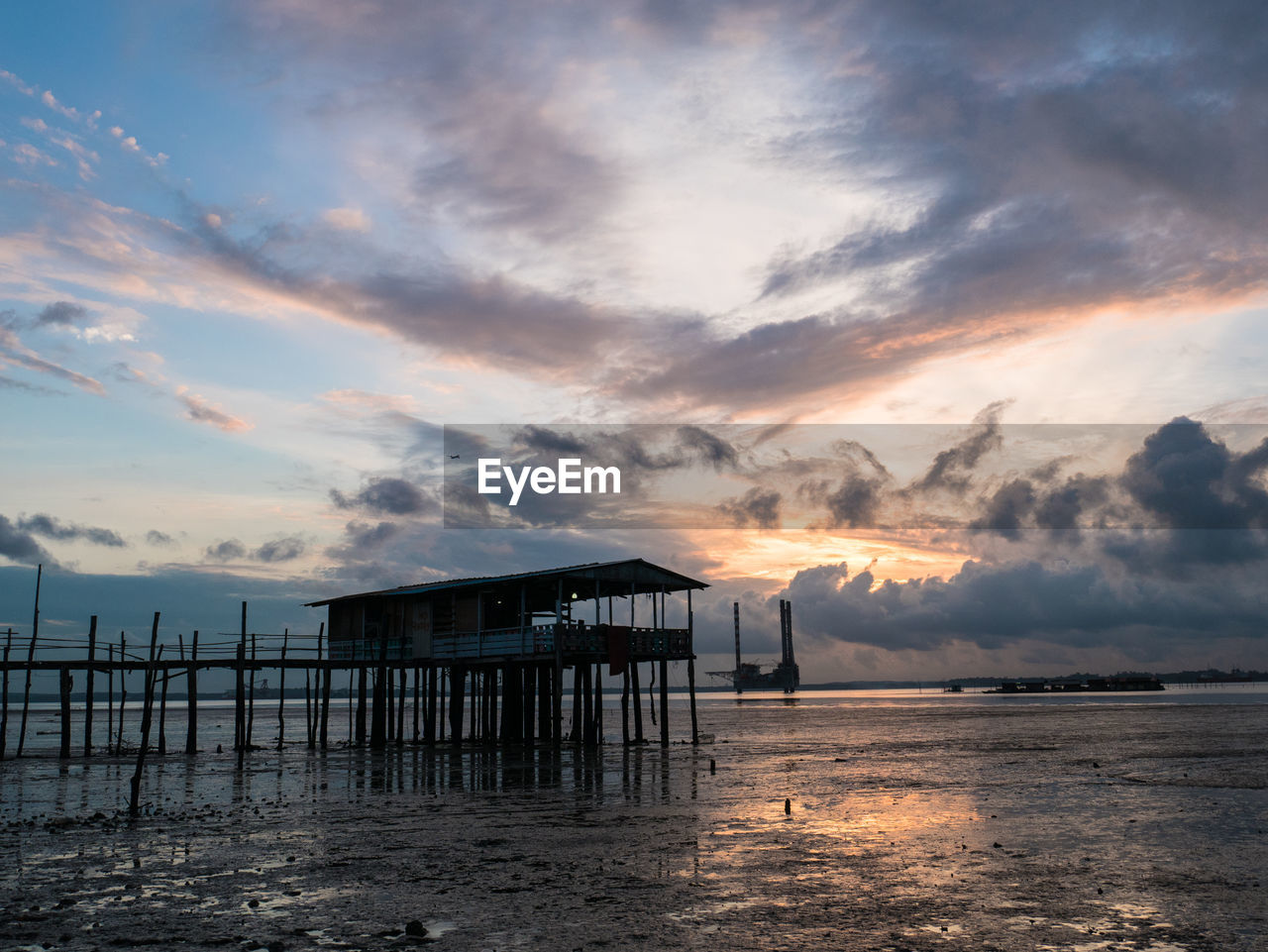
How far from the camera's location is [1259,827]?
1944 cm

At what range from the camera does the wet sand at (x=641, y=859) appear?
11.7 metres

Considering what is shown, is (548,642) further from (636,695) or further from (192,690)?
(192,690)

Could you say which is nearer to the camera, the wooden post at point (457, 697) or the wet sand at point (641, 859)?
the wet sand at point (641, 859)

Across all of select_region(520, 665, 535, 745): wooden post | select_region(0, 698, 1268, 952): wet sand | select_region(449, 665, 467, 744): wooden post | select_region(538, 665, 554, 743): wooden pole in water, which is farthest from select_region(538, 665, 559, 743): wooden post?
select_region(0, 698, 1268, 952): wet sand

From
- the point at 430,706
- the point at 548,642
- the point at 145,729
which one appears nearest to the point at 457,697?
the point at 430,706

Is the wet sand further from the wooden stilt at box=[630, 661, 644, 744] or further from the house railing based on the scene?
the wooden stilt at box=[630, 661, 644, 744]

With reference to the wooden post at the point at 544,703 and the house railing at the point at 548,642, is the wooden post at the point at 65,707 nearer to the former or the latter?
the house railing at the point at 548,642

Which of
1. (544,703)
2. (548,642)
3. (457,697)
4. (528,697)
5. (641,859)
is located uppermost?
(548,642)

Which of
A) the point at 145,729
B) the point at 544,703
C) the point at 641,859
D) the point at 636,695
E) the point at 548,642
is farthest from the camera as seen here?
the point at 544,703

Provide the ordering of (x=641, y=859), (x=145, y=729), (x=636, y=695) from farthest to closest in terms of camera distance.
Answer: (x=636, y=695) < (x=145, y=729) < (x=641, y=859)

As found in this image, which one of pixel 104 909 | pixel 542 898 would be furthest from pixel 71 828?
pixel 542 898

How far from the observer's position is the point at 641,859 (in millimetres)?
16094

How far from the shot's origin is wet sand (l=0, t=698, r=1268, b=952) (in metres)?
11.7

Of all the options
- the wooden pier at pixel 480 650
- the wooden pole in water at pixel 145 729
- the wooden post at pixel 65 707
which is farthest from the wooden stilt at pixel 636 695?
the wooden post at pixel 65 707
